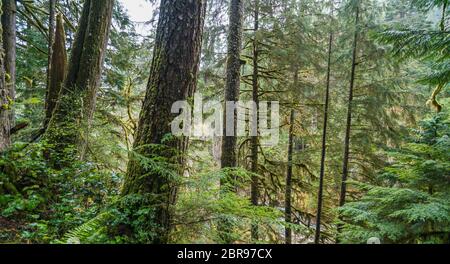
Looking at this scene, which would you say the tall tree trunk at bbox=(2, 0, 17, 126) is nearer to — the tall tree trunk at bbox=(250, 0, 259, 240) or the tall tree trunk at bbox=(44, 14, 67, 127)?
the tall tree trunk at bbox=(44, 14, 67, 127)

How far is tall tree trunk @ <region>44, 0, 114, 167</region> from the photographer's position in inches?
154

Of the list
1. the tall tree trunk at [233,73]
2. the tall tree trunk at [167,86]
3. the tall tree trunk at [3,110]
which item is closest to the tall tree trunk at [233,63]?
the tall tree trunk at [233,73]

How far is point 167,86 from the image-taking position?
2725mm

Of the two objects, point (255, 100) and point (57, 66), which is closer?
point (57, 66)

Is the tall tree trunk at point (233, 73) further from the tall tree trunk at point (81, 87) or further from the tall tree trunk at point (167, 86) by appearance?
the tall tree trunk at point (167, 86)

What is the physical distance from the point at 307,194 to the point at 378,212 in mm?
5579

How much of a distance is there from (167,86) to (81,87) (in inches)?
93.8

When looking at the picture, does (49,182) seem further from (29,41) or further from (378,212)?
(29,41)

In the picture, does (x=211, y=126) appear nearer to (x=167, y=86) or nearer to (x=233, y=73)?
(x=233, y=73)

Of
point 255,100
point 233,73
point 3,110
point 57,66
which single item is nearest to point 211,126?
point 255,100

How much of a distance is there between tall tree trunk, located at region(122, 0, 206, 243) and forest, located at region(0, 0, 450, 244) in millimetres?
14

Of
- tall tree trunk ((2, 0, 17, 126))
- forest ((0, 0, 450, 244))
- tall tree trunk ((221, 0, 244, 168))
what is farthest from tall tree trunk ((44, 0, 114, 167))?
tall tree trunk ((221, 0, 244, 168))

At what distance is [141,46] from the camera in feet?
26.3

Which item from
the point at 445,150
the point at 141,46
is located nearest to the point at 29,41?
the point at 141,46
